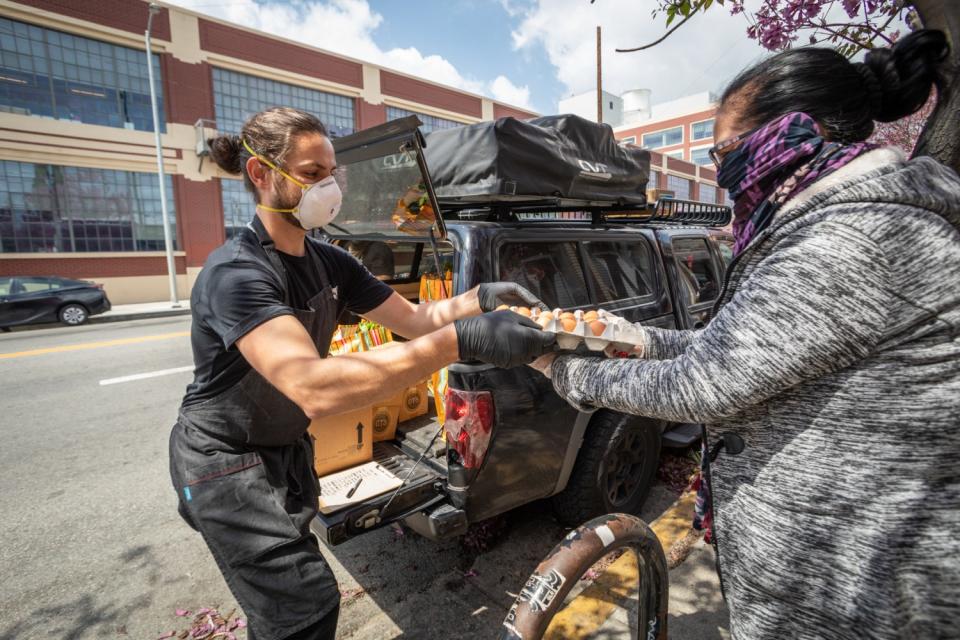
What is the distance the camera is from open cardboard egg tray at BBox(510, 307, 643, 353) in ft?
5.05

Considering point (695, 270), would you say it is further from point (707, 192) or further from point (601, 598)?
point (707, 192)

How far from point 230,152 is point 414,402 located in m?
2.13

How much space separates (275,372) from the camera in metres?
1.52

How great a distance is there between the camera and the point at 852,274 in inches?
37.6

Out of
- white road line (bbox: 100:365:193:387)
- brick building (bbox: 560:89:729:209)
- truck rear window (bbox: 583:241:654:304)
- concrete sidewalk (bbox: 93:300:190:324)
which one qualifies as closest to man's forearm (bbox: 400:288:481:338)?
truck rear window (bbox: 583:241:654:304)

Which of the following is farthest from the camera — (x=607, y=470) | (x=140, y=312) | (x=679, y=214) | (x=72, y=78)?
(x=72, y=78)

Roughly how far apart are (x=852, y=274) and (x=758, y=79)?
0.60 meters

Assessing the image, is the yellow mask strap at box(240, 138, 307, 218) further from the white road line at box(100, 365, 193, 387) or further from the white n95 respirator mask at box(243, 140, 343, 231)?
the white road line at box(100, 365, 193, 387)

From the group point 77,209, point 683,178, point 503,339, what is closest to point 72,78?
point 77,209

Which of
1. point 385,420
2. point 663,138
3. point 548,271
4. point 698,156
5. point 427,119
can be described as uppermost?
point 663,138

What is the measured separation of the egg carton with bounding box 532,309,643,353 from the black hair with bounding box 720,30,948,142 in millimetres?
645

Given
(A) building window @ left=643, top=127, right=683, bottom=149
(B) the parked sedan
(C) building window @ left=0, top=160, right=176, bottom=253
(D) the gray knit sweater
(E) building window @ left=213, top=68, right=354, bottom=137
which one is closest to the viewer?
(D) the gray knit sweater

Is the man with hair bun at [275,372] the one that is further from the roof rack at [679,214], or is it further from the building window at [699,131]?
the building window at [699,131]

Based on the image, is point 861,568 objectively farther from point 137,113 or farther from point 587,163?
point 137,113
